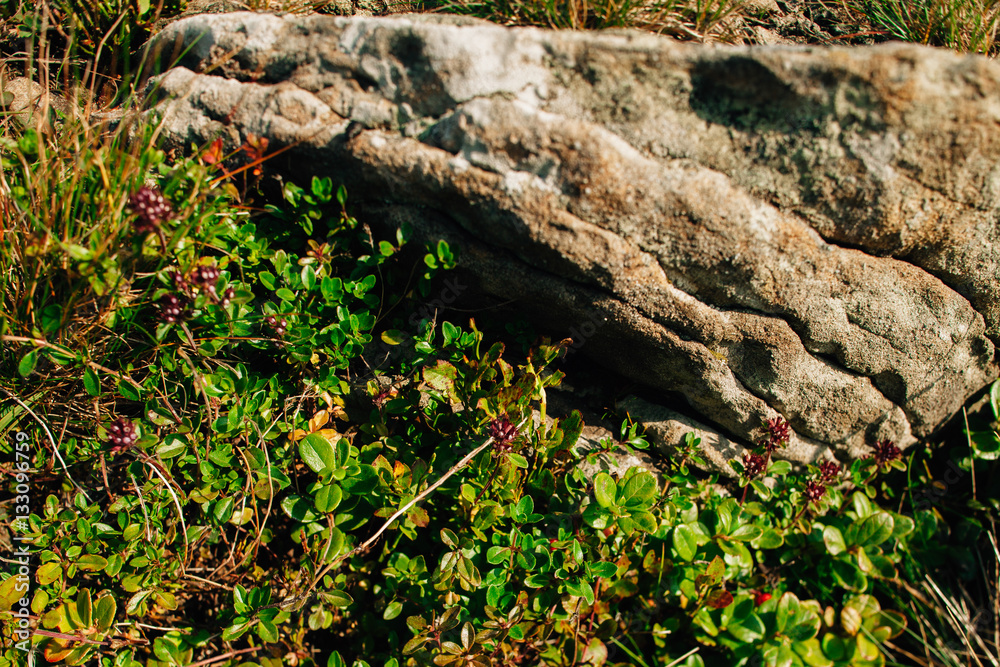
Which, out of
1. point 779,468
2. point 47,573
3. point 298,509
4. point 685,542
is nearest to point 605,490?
point 685,542

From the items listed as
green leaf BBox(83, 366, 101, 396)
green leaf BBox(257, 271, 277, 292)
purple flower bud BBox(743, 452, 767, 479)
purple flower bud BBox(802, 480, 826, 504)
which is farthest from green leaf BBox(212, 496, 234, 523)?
purple flower bud BBox(802, 480, 826, 504)

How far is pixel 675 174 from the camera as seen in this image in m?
1.98

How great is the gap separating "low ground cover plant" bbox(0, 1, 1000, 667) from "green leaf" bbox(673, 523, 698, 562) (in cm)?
1

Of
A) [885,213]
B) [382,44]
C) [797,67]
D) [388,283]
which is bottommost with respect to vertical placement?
[388,283]

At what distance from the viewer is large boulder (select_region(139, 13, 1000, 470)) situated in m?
1.88

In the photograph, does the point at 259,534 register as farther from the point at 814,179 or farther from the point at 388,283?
the point at 814,179

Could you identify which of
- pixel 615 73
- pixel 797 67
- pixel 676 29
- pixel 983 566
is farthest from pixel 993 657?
pixel 676 29

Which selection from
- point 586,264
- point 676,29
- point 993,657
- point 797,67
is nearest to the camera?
point 797,67

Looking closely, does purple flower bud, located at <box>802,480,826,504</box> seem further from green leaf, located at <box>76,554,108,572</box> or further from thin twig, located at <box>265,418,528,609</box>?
green leaf, located at <box>76,554,108,572</box>

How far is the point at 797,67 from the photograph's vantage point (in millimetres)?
1806

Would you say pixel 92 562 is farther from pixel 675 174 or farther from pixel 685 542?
pixel 675 174

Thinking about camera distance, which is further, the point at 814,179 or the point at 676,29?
the point at 676,29

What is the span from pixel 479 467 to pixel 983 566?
229cm

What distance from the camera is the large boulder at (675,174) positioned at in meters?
1.88
